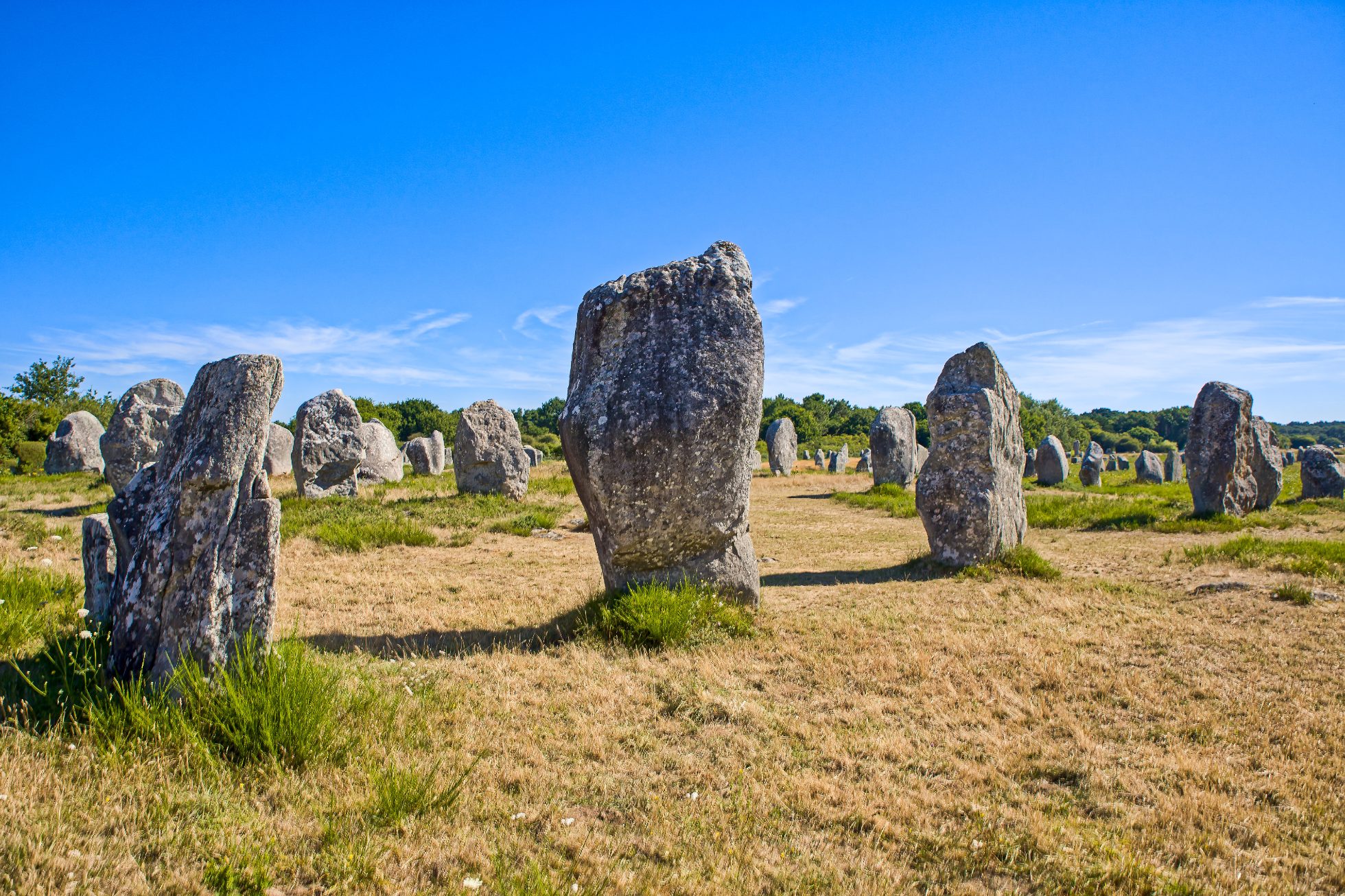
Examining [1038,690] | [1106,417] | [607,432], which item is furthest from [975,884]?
[1106,417]

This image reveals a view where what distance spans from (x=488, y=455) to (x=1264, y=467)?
14831 mm

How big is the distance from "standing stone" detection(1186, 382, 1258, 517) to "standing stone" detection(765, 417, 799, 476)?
51.0ft

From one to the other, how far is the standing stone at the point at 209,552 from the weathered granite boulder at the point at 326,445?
11343mm

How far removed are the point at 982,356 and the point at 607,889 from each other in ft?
28.5

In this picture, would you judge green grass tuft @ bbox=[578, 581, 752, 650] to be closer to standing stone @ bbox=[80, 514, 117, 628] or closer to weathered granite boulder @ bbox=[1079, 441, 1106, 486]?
standing stone @ bbox=[80, 514, 117, 628]

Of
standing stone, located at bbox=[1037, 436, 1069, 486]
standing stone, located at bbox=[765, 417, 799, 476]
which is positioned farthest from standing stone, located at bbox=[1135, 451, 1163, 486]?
standing stone, located at bbox=[765, 417, 799, 476]

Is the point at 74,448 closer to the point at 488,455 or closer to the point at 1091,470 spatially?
the point at 488,455

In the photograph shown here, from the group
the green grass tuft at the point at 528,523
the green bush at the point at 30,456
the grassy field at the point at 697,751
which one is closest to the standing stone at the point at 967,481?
the grassy field at the point at 697,751

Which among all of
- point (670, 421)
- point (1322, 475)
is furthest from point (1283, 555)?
point (1322, 475)

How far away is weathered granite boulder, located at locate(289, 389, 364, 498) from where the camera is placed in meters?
14.6

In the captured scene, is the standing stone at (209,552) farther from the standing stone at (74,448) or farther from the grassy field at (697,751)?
the standing stone at (74,448)

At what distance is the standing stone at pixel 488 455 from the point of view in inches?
594

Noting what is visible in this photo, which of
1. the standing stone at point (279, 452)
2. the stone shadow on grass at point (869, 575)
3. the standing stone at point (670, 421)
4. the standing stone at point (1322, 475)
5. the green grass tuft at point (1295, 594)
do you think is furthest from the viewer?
the standing stone at point (279, 452)

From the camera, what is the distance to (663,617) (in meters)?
5.43
